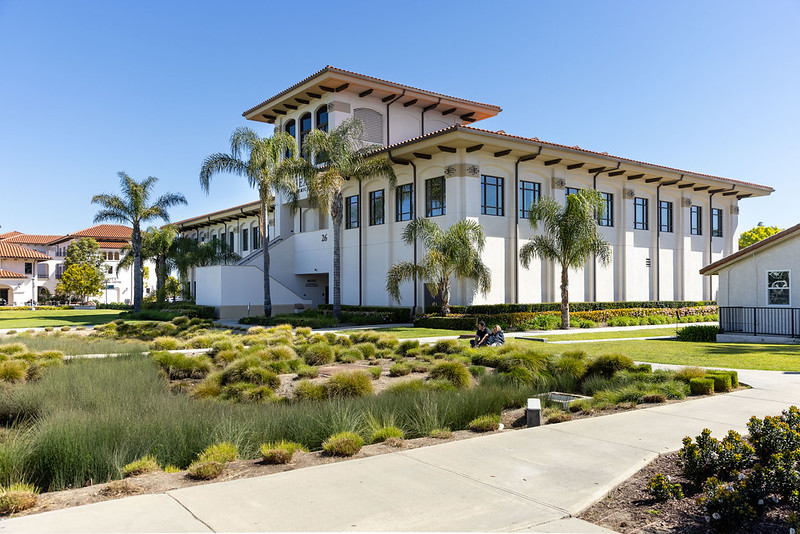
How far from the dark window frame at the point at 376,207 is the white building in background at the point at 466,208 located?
0.06 meters

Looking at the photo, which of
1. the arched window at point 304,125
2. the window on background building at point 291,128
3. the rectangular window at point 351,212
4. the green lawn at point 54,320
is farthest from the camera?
the window on background building at point 291,128

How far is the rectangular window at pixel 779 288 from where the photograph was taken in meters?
22.9

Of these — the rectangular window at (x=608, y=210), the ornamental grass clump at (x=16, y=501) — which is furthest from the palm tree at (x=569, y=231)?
the ornamental grass clump at (x=16, y=501)

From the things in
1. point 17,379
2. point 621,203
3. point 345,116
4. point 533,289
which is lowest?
point 17,379

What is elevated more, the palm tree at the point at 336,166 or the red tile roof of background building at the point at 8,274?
the palm tree at the point at 336,166

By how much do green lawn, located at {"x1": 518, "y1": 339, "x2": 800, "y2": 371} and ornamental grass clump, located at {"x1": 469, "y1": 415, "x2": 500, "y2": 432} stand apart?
27.5 ft

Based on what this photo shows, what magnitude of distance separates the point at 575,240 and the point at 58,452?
2397cm

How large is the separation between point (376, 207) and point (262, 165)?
7.12 meters

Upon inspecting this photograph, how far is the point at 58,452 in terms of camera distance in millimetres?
6512

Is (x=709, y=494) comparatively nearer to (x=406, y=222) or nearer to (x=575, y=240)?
(x=575, y=240)

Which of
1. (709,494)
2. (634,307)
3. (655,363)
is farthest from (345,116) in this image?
(709,494)

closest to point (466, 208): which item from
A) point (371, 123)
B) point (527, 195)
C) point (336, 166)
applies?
point (527, 195)

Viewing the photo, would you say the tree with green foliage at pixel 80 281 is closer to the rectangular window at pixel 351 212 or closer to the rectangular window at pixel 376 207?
the rectangular window at pixel 351 212

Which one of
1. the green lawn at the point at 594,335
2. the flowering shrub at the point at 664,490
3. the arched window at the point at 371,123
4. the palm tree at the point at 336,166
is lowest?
the green lawn at the point at 594,335
